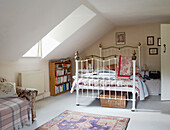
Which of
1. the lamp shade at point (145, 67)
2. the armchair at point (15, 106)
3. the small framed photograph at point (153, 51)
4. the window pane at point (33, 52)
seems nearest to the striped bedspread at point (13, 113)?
the armchair at point (15, 106)

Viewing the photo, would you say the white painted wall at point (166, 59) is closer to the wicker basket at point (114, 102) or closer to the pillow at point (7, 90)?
the wicker basket at point (114, 102)

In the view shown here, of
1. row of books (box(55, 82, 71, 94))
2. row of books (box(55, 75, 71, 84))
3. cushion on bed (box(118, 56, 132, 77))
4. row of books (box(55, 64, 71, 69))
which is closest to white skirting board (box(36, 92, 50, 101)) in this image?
row of books (box(55, 82, 71, 94))

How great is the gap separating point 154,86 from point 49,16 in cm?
362

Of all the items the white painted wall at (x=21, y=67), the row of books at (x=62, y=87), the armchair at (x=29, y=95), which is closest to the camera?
the armchair at (x=29, y=95)

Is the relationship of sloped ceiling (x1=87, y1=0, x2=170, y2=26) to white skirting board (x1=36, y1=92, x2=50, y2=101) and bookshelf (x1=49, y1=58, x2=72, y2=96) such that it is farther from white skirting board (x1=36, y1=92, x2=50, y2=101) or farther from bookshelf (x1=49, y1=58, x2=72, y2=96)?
white skirting board (x1=36, y1=92, x2=50, y2=101)

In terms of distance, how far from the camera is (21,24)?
9.87ft

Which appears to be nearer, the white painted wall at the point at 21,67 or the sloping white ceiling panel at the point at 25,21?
the sloping white ceiling panel at the point at 25,21

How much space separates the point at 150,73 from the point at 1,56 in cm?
416

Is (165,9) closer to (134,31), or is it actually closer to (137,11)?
(137,11)

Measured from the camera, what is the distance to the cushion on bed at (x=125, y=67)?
4005 mm

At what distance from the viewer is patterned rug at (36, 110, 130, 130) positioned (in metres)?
2.94

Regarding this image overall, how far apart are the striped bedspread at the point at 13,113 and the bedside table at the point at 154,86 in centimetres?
361

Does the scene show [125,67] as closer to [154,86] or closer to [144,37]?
[154,86]

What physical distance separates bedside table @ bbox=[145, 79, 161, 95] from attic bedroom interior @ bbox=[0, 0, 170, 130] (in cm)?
3
